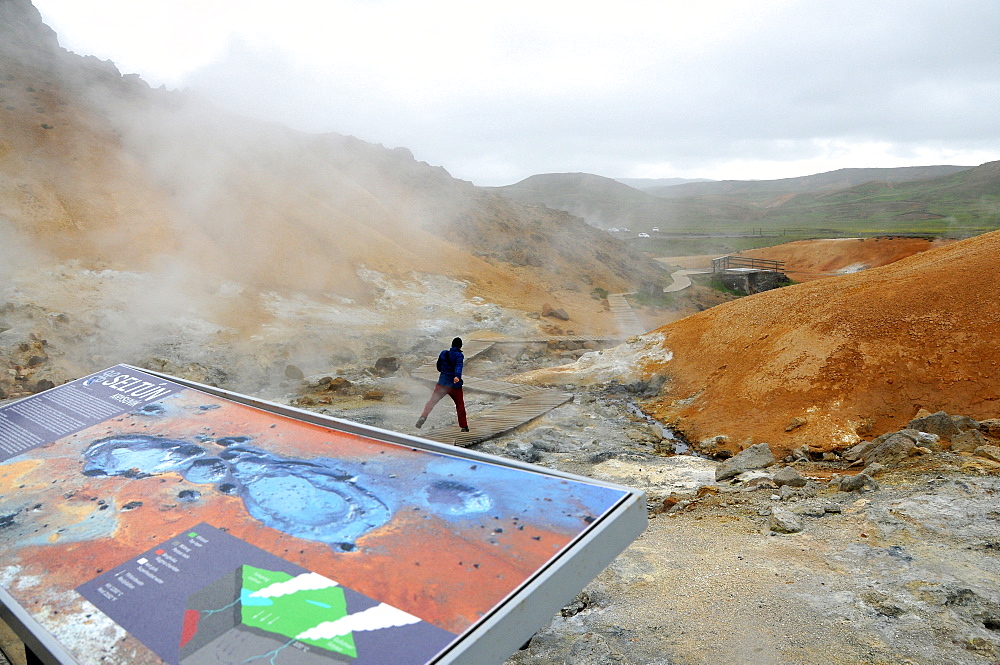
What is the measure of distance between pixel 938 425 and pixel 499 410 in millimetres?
5158

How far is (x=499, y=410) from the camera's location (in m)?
8.86

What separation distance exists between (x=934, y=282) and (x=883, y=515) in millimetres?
5185

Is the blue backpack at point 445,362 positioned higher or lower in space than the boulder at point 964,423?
higher

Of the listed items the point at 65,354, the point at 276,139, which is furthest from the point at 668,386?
the point at 276,139

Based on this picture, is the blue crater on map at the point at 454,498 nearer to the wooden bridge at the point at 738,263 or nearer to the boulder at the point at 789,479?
the boulder at the point at 789,479

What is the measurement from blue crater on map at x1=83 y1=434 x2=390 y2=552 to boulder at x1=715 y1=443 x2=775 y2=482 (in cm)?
470

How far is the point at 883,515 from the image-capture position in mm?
4578

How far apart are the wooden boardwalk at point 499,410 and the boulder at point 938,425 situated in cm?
439

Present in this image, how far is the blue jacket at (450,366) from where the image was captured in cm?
734

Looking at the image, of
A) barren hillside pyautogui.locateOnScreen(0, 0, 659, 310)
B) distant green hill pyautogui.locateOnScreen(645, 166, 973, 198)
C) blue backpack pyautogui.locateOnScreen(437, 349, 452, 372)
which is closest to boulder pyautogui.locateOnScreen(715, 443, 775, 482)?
blue backpack pyautogui.locateOnScreen(437, 349, 452, 372)

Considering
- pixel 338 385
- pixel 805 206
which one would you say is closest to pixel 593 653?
pixel 338 385

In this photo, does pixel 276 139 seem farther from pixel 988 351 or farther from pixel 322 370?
pixel 988 351

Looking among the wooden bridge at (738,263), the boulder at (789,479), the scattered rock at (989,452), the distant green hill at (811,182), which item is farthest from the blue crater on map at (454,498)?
the distant green hill at (811,182)

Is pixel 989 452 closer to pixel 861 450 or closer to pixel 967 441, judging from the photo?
pixel 967 441
